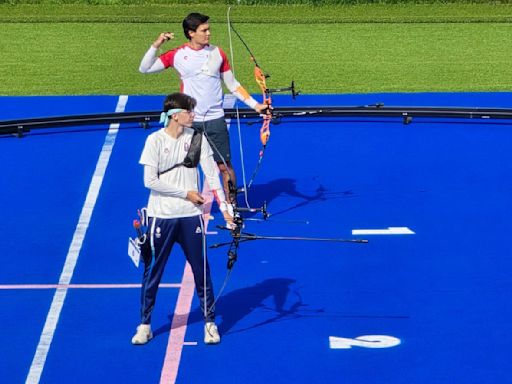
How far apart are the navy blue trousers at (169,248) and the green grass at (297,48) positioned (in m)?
10.4

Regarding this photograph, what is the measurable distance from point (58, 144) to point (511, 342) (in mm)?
8909

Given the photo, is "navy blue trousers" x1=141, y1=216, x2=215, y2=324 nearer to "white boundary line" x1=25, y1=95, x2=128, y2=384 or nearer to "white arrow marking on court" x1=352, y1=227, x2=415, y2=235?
"white boundary line" x1=25, y1=95, x2=128, y2=384

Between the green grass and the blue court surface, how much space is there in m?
3.34

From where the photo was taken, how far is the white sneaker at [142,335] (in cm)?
1102

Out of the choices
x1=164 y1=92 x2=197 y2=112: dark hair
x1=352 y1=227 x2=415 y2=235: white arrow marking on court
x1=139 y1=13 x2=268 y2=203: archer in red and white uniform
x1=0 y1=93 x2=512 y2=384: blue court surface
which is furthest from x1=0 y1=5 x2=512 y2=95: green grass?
x1=164 y1=92 x2=197 y2=112: dark hair

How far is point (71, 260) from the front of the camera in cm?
1326

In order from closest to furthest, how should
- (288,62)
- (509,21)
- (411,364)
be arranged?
(411,364) < (288,62) < (509,21)

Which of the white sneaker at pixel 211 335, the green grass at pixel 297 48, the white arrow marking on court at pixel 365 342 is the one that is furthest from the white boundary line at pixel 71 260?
the green grass at pixel 297 48

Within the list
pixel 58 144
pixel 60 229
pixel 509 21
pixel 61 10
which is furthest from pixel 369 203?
pixel 61 10

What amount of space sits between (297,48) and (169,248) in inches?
564

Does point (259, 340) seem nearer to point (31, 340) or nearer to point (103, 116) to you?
point (31, 340)

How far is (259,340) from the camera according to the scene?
1116 centimetres

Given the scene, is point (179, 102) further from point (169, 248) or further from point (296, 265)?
point (296, 265)

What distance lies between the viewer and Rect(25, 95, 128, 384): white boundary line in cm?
1076
